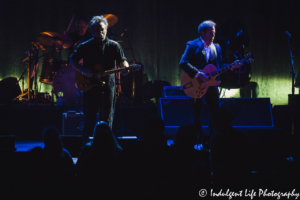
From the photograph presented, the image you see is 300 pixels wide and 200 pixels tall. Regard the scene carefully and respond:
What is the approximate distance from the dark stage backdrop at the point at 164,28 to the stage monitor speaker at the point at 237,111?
2.01m

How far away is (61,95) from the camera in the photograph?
654 cm

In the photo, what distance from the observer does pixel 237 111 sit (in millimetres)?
6262

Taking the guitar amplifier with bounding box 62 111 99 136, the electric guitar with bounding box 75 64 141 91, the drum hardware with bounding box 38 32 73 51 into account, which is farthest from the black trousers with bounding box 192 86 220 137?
the drum hardware with bounding box 38 32 73 51

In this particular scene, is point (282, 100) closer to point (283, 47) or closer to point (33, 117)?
point (283, 47)

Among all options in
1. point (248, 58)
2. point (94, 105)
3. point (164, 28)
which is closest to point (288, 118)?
point (248, 58)

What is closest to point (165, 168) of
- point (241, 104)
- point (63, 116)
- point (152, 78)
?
point (63, 116)

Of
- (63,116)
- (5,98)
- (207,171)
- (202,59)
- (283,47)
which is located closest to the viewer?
(207,171)

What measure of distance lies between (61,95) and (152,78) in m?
3.02

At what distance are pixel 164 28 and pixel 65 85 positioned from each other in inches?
144

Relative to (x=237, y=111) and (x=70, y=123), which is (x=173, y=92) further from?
(x=70, y=123)

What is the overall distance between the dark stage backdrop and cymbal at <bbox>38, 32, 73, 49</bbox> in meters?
1.36

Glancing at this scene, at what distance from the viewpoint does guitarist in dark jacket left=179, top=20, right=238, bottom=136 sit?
15.5ft
